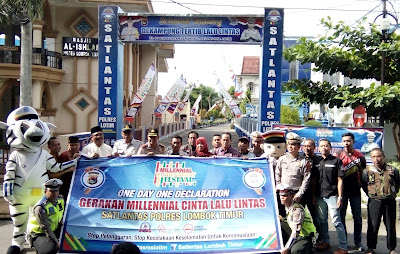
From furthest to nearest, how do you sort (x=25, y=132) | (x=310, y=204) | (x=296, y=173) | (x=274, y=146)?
(x=274, y=146) → (x=310, y=204) → (x=296, y=173) → (x=25, y=132)

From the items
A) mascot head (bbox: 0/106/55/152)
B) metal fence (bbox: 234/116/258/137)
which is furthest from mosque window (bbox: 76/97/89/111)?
mascot head (bbox: 0/106/55/152)

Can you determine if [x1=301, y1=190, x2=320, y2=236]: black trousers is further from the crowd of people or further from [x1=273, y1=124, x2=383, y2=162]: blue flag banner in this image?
[x1=273, y1=124, x2=383, y2=162]: blue flag banner

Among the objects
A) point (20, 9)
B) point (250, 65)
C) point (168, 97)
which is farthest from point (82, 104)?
point (250, 65)

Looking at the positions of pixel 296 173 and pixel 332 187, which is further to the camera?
pixel 332 187

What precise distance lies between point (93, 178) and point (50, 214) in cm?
78

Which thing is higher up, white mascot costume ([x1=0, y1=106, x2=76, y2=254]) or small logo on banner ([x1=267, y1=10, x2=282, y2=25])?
small logo on banner ([x1=267, y1=10, x2=282, y2=25])

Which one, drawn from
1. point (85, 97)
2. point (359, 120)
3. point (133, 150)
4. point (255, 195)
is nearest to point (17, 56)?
point (85, 97)

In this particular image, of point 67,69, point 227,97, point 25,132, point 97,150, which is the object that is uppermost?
point 67,69

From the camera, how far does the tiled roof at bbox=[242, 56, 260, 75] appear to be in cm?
7425

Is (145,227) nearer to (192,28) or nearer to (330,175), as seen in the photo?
(330,175)

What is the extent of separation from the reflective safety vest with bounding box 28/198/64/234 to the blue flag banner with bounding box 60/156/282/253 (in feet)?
0.43

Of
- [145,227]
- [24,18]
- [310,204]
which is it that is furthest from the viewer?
[24,18]

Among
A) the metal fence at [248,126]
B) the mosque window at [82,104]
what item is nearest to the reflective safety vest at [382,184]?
the metal fence at [248,126]

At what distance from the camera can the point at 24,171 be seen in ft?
18.5
